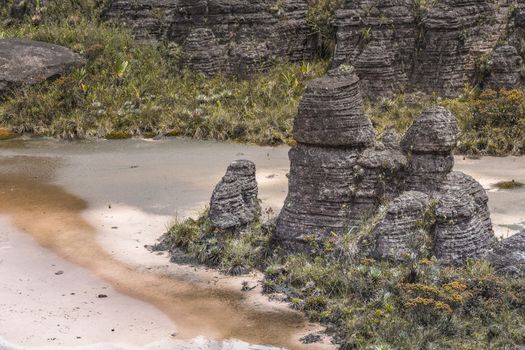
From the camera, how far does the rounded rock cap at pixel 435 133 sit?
9633mm

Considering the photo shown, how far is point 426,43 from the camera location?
18531 millimetres

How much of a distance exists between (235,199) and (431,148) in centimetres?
255

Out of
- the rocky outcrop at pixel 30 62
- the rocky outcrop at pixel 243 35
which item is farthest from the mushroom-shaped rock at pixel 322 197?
the rocky outcrop at pixel 30 62

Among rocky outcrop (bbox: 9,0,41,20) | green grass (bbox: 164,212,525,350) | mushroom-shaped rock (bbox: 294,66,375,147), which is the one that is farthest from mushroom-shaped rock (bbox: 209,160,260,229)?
rocky outcrop (bbox: 9,0,41,20)

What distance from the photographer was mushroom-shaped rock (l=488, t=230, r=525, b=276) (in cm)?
829

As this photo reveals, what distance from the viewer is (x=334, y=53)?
19891mm

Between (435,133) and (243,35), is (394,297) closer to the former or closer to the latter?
(435,133)

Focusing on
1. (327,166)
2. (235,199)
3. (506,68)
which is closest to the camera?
(327,166)

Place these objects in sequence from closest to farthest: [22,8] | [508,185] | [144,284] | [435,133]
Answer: [144,284] → [435,133] → [508,185] → [22,8]

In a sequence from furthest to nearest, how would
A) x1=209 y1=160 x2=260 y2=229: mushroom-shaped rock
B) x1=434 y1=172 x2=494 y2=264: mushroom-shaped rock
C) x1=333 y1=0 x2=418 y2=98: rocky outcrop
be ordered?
x1=333 y1=0 x2=418 y2=98: rocky outcrop < x1=209 y1=160 x2=260 y2=229: mushroom-shaped rock < x1=434 y1=172 x2=494 y2=264: mushroom-shaped rock

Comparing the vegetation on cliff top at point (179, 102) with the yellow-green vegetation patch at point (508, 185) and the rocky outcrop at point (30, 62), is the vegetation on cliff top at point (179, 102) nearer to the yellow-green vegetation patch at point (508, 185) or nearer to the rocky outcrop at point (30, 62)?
the rocky outcrop at point (30, 62)

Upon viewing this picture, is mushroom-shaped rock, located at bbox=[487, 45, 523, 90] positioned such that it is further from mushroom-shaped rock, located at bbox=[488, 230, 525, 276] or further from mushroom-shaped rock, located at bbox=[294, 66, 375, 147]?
mushroom-shaped rock, located at bbox=[488, 230, 525, 276]

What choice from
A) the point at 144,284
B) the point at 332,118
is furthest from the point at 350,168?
the point at 144,284

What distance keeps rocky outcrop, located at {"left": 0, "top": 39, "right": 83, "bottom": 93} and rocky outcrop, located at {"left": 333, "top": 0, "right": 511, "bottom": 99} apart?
738 cm
